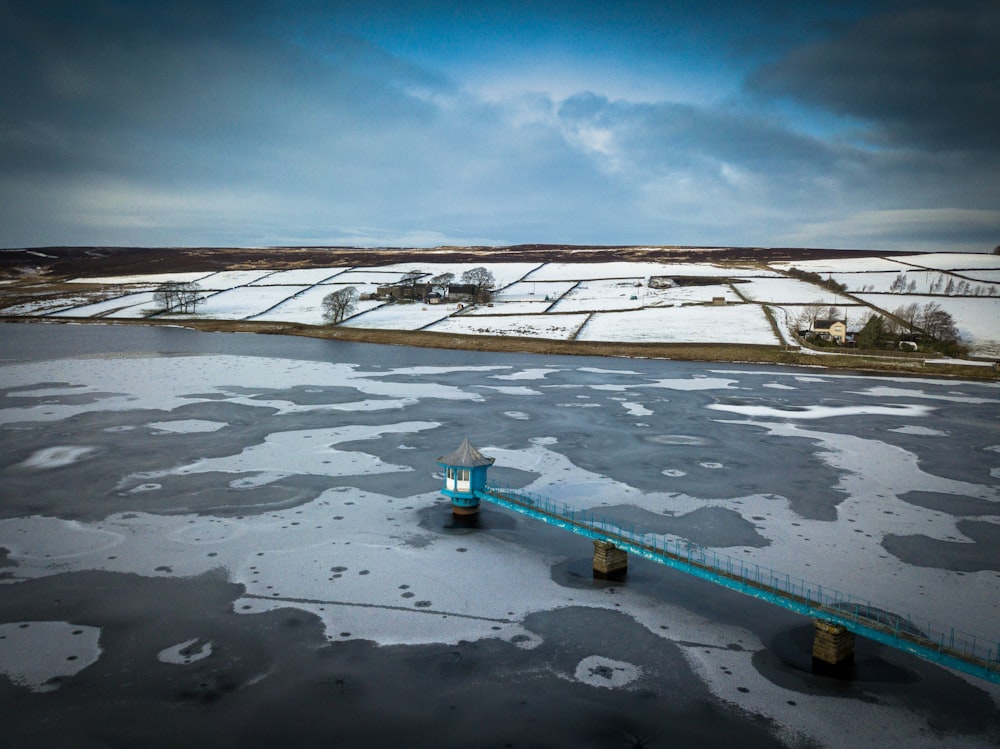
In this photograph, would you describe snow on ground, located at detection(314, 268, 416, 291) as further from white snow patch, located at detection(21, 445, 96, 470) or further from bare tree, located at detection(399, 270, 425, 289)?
white snow patch, located at detection(21, 445, 96, 470)

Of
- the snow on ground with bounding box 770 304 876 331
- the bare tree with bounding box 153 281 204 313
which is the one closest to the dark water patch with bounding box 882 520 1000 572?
the snow on ground with bounding box 770 304 876 331

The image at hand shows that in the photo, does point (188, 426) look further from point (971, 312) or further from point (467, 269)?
point (467, 269)

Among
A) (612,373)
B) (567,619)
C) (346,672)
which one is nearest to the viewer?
(346,672)

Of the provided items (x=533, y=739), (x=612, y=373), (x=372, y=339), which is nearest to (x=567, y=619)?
(x=533, y=739)

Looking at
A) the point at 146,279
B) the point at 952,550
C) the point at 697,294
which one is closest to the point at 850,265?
the point at 697,294

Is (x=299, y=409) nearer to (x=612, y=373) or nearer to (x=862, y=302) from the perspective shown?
(x=612, y=373)

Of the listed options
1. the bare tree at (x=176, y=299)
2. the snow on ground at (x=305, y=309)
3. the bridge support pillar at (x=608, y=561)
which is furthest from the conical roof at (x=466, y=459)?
the bare tree at (x=176, y=299)
